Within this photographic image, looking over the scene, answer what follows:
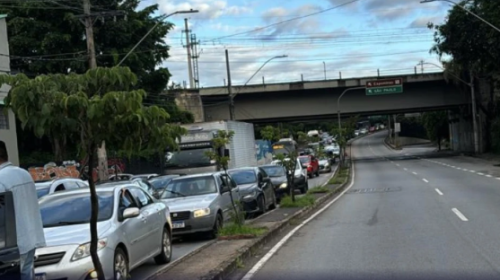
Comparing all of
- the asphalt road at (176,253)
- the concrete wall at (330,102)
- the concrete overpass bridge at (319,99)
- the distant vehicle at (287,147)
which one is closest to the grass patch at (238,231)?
the asphalt road at (176,253)

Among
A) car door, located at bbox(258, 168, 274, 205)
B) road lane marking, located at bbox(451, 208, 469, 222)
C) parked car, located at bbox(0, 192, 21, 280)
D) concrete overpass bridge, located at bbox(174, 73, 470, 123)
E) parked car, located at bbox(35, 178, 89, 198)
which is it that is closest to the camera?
parked car, located at bbox(0, 192, 21, 280)

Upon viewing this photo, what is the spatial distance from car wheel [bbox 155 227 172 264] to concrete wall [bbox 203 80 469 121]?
43.0 m

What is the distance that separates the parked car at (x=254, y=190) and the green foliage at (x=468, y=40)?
88.8 ft

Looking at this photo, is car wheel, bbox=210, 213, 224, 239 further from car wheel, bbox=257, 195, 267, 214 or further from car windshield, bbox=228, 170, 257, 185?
car windshield, bbox=228, 170, 257, 185

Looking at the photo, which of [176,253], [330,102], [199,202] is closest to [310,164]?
[330,102]

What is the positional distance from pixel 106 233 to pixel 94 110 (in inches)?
103

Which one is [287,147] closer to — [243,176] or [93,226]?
[243,176]

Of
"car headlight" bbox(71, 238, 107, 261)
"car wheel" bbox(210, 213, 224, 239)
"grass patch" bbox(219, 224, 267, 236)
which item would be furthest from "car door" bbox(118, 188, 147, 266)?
"car wheel" bbox(210, 213, 224, 239)

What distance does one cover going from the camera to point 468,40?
43.0 metres

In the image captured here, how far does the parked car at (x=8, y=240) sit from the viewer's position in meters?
4.98

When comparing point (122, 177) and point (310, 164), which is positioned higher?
point (122, 177)

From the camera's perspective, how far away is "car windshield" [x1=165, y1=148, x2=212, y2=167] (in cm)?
2633

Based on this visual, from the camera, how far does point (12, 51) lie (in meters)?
38.4

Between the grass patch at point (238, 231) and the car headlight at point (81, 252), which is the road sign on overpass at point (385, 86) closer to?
the grass patch at point (238, 231)
